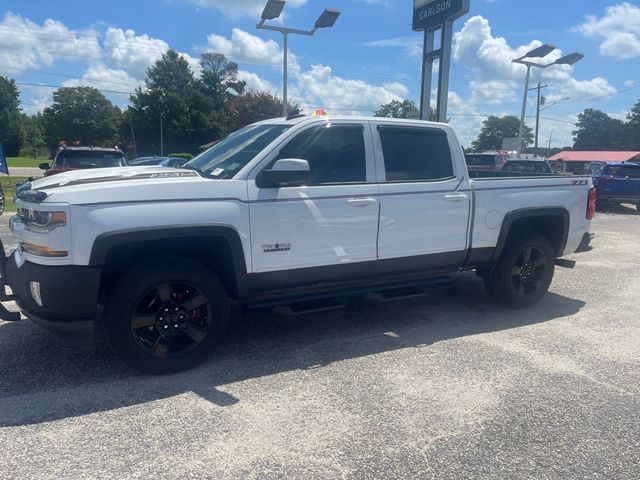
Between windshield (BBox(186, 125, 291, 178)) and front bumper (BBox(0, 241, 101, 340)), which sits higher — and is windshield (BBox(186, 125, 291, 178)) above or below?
above

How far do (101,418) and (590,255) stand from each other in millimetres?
9011

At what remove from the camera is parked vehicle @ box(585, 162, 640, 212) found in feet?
58.5

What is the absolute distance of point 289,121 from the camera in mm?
4816

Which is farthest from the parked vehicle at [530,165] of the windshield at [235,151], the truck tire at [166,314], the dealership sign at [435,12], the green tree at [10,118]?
the green tree at [10,118]

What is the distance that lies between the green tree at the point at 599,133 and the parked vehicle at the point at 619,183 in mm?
92243

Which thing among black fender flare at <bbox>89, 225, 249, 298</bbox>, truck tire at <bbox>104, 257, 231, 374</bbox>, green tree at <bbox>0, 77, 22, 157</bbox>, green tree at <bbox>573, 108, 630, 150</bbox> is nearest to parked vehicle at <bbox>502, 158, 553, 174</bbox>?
black fender flare at <bbox>89, 225, 249, 298</bbox>

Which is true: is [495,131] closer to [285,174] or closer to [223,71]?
[223,71]

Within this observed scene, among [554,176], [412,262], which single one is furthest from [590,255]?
[412,262]

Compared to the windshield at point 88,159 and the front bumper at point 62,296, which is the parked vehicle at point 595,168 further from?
the front bumper at point 62,296

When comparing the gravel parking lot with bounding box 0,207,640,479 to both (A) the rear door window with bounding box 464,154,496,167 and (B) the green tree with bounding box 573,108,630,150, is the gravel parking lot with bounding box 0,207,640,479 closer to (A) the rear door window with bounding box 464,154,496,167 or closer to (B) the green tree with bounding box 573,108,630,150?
(A) the rear door window with bounding box 464,154,496,167

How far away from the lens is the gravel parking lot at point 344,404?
9.62ft

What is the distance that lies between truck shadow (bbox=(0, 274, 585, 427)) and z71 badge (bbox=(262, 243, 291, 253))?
0.93 meters

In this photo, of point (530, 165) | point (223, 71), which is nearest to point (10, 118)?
point (223, 71)

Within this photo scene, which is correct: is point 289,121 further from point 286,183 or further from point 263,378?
point 263,378
